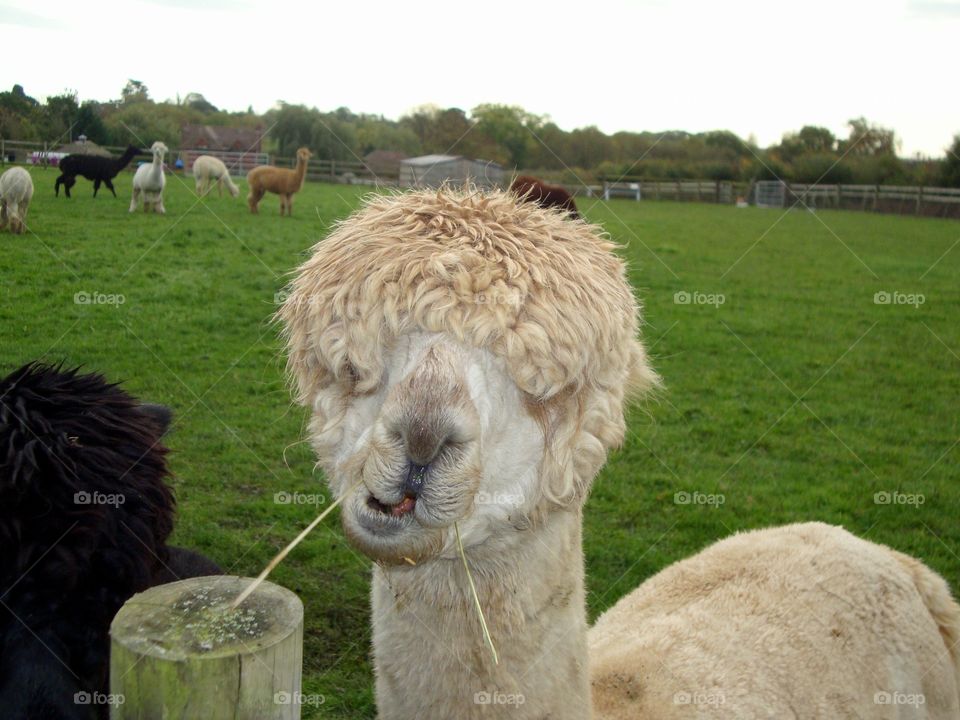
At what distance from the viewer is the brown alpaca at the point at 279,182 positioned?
592 inches

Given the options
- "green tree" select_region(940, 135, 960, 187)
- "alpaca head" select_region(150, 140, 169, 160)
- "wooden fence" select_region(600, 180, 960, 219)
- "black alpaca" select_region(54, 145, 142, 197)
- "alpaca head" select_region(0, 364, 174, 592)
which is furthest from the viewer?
"wooden fence" select_region(600, 180, 960, 219)

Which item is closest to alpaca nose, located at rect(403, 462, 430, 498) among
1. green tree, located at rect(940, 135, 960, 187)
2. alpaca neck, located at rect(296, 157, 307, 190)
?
alpaca neck, located at rect(296, 157, 307, 190)

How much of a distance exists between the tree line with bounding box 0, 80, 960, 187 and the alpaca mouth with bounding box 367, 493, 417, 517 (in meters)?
4.61

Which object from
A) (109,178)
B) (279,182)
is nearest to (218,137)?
(109,178)

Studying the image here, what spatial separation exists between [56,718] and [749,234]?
71.3 ft

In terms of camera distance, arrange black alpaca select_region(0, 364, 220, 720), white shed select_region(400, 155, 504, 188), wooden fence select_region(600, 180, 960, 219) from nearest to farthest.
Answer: black alpaca select_region(0, 364, 220, 720)
white shed select_region(400, 155, 504, 188)
wooden fence select_region(600, 180, 960, 219)

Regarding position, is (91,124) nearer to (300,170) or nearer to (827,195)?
(300,170)

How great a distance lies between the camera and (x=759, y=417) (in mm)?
7617

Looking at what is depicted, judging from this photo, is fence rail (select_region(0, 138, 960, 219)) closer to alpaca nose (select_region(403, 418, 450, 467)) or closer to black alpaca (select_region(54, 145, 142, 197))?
black alpaca (select_region(54, 145, 142, 197))

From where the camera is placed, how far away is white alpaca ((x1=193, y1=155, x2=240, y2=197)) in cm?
840

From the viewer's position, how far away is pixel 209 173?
31.7 ft

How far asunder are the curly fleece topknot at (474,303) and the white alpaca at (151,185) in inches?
199

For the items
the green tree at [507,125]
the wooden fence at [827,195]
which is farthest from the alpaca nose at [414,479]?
the wooden fence at [827,195]

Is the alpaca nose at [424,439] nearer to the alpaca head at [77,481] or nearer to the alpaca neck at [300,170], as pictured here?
the alpaca head at [77,481]
